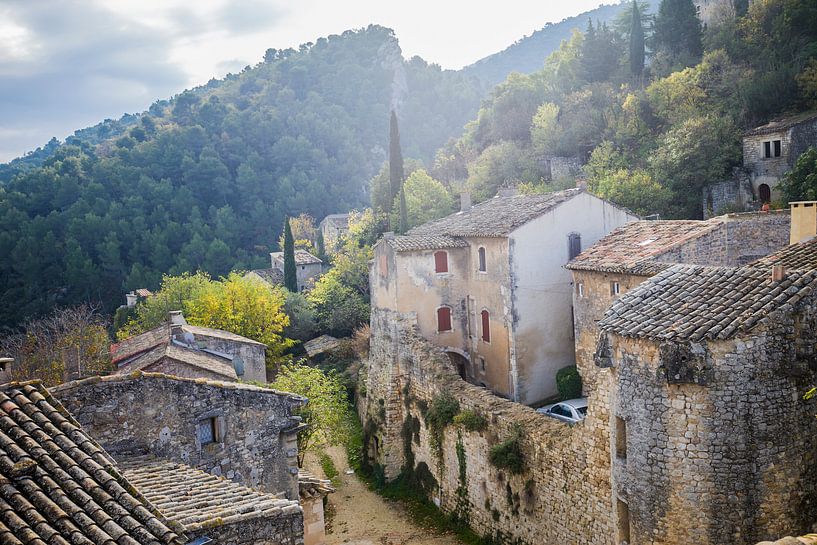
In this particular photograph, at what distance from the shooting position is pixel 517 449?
62.7 feet

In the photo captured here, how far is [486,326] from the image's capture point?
28.9 m

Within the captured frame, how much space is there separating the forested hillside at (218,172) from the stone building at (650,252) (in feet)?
173

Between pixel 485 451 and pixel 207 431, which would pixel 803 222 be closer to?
pixel 485 451

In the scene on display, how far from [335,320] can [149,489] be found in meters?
32.1

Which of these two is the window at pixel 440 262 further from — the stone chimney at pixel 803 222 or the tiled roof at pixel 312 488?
the stone chimney at pixel 803 222

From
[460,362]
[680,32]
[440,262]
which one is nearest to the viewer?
[440,262]

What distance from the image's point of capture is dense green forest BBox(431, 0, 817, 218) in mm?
40656

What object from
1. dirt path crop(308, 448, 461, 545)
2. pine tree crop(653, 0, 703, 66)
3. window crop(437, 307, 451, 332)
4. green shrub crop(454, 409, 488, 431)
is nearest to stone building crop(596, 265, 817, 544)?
green shrub crop(454, 409, 488, 431)

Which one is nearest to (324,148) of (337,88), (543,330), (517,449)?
(337,88)

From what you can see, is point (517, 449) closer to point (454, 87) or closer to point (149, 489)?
point (149, 489)

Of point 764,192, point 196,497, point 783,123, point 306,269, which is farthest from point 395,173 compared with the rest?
point 196,497

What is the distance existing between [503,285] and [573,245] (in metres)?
3.50

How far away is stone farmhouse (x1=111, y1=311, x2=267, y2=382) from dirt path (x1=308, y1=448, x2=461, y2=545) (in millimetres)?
6518

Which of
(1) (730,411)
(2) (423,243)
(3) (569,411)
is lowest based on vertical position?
(3) (569,411)
